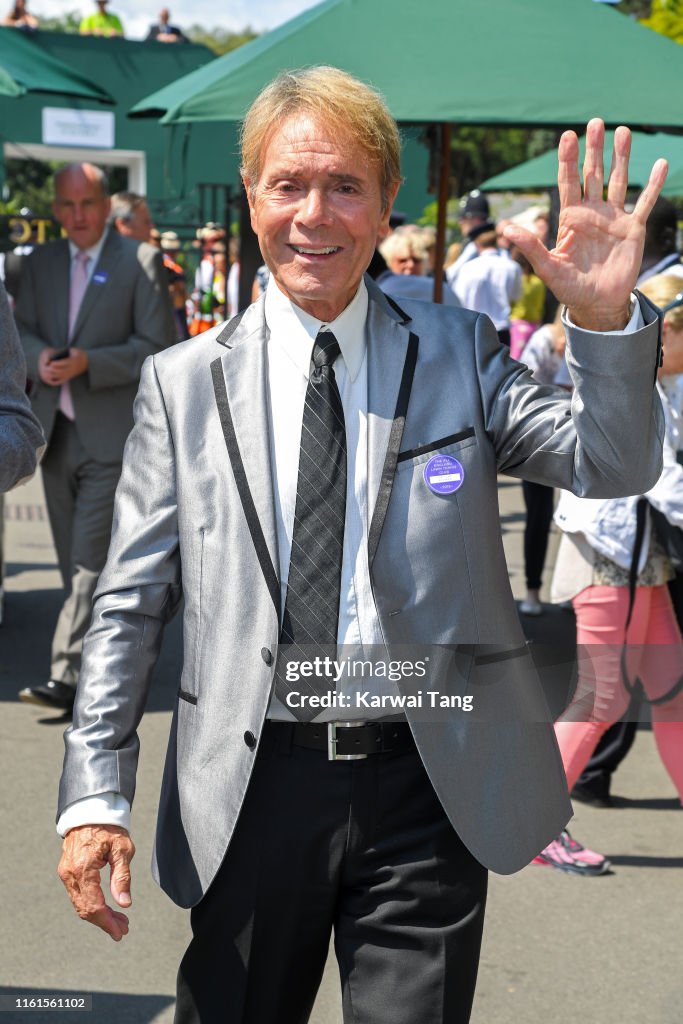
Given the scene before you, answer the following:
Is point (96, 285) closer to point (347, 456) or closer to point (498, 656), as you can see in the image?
point (347, 456)

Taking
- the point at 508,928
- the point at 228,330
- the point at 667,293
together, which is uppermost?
the point at 228,330

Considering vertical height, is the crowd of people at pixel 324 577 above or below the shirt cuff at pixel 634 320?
below

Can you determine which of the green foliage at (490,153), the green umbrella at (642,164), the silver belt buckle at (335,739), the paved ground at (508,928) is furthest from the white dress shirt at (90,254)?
the green foliage at (490,153)

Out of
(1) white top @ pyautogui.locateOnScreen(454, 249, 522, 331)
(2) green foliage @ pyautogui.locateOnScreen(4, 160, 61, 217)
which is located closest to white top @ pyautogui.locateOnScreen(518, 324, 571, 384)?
(1) white top @ pyautogui.locateOnScreen(454, 249, 522, 331)

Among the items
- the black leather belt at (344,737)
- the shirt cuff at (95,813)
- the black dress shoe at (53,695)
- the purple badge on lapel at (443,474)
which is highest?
the purple badge on lapel at (443,474)

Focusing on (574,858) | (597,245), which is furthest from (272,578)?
(574,858)

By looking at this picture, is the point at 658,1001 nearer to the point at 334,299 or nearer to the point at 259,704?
the point at 259,704

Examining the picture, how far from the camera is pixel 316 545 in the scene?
2.29 metres

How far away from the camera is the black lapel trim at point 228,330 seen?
2459mm

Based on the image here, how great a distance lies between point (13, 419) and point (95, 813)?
0.90 m

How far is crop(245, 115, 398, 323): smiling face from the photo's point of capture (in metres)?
2.32

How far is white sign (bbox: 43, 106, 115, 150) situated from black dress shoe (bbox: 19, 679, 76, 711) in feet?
54.2

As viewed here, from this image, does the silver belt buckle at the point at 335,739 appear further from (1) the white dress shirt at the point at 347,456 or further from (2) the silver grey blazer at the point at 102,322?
(2) the silver grey blazer at the point at 102,322

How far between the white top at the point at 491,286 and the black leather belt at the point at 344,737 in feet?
29.6
